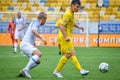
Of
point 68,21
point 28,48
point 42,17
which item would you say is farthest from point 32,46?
point 68,21

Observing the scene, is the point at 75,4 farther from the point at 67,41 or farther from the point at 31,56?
the point at 31,56

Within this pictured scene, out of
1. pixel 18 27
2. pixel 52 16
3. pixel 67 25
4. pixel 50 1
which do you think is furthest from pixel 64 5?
pixel 67 25

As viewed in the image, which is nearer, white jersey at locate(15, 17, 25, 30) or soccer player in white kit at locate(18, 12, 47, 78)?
soccer player in white kit at locate(18, 12, 47, 78)

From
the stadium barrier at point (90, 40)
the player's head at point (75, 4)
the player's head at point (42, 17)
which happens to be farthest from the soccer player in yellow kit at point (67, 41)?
the stadium barrier at point (90, 40)

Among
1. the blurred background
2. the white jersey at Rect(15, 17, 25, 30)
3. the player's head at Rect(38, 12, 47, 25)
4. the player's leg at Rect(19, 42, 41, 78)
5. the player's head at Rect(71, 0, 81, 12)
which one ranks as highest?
the player's head at Rect(71, 0, 81, 12)

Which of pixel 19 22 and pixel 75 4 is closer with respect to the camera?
pixel 75 4

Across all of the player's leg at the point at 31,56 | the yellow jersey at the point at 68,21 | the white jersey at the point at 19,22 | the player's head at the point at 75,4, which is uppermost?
the player's head at the point at 75,4

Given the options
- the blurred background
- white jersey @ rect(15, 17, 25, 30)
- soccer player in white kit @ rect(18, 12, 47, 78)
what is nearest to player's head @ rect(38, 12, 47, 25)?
soccer player in white kit @ rect(18, 12, 47, 78)

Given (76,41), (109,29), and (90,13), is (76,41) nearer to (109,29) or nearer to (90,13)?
(109,29)

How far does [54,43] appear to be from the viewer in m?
34.4

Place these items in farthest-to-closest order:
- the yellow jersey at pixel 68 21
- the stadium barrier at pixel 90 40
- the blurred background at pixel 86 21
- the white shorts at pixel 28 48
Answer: the blurred background at pixel 86 21 → the stadium barrier at pixel 90 40 → the yellow jersey at pixel 68 21 → the white shorts at pixel 28 48

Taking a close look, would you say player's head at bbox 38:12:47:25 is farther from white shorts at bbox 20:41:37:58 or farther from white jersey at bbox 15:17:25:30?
white jersey at bbox 15:17:25:30

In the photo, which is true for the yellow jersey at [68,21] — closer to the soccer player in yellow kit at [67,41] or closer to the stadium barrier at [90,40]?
the soccer player in yellow kit at [67,41]

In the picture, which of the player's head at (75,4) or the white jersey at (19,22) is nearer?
the player's head at (75,4)
